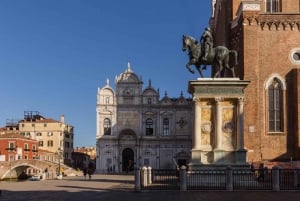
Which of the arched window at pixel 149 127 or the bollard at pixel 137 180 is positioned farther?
the arched window at pixel 149 127

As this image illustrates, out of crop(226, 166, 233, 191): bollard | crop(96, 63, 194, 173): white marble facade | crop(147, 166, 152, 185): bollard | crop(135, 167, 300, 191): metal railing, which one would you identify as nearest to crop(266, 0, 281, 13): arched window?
crop(135, 167, 300, 191): metal railing

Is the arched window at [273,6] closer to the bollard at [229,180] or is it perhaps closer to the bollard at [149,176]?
the bollard at [149,176]

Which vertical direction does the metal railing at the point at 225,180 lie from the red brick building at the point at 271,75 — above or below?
below

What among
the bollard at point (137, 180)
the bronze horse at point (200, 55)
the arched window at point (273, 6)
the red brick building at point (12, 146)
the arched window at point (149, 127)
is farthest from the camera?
the red brick building at point (12, 146)

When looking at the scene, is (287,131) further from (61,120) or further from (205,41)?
(61,120)

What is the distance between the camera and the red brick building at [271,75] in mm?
31639

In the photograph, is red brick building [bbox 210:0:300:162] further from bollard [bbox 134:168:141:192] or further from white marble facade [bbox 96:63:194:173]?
white marble facade [bbox 96:63:194:173]

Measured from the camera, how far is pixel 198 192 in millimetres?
19859

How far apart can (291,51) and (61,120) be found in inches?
2555

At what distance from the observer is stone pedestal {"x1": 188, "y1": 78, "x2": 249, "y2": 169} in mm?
22891

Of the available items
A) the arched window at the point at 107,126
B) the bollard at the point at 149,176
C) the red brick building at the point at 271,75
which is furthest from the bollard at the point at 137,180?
the arched window at the point at 107,126

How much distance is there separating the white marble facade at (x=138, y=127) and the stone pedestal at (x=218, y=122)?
4088 cm

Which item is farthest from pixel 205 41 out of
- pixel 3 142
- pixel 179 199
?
pixel 3 142

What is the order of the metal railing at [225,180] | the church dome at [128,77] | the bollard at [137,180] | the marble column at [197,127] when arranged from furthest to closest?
the church dome at [128,77] < the marble column at [197,127] < the metal railing at [225,180] < the bollard at [137,180]
